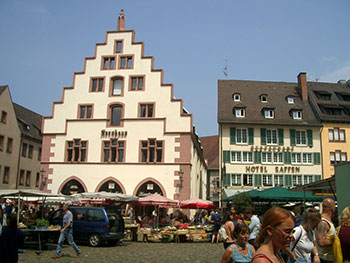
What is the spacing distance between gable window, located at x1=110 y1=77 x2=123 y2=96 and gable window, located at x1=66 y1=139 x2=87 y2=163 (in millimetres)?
4707

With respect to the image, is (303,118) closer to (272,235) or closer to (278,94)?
(278,94)

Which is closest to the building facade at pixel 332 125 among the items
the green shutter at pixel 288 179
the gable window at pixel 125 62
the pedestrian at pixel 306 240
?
the green shutter at pixel 288 179

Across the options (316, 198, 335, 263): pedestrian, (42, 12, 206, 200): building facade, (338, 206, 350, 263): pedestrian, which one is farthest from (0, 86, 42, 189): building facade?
(338, 206, 350, 263): pedestrian

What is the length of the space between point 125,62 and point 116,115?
14.6 feet

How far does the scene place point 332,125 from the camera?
40062mm

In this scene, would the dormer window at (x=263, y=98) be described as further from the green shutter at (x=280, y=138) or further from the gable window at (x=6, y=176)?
the gable window at (x=6, y=176)

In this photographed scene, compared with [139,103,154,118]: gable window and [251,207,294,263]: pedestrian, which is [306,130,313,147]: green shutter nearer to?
[139,103,154,118]: gable window

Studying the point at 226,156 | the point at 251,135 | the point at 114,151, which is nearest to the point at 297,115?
the point at 251,135

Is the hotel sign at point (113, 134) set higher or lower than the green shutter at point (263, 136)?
lower

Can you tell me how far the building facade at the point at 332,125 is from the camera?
38.8m

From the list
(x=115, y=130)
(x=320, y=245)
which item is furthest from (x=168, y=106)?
(x=320, y=245)

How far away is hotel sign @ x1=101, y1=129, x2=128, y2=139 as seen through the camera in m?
30.4

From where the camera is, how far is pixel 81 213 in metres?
17.1

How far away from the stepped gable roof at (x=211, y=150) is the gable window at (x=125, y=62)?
3414 centimetres
